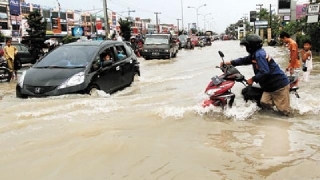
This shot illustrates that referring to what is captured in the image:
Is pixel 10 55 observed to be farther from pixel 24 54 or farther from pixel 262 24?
pixel 262 24

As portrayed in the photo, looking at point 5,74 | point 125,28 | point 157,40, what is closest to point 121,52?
point 5,74

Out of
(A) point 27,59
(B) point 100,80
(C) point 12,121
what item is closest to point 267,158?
(C) point 12,121

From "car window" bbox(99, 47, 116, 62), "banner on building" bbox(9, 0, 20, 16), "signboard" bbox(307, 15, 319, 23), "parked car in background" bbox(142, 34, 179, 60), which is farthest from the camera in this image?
"banner on building" bbox(9, 0, 20, 16)

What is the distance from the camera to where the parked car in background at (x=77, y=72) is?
728cm

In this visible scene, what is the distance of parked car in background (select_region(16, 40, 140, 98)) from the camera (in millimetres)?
7281

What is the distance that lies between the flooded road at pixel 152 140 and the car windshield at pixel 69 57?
A: 3.15 ft

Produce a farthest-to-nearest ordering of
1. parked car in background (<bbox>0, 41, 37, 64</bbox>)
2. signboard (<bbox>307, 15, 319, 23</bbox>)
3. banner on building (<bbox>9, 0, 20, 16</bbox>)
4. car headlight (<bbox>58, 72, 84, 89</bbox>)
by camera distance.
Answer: banner on building (<bbox>9, 0, 20, 16</bbox>) → parked car in background (<bbox>0, 41, 37, 64</bbox>) → signboard (<bbox>307, 15, 319, 23</bbox>) → car headlight (<bbox>58, 72, 84, 89</bbox>)

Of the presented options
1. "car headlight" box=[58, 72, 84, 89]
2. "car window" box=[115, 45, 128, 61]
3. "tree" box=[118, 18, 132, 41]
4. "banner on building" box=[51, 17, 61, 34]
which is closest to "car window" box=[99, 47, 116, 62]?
"car window" box=[115, 45, 128, 61]

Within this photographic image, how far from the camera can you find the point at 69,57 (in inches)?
325

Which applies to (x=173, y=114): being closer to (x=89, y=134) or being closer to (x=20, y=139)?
(x=89, y=134)

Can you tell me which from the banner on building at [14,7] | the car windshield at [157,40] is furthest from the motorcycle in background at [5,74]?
the banner on building at [14,7]

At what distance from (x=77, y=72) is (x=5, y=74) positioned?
6154 mm

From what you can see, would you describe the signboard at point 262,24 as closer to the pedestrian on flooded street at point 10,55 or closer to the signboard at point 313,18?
the signboard at point 313,18

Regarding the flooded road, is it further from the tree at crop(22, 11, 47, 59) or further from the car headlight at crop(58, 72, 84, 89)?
the tree at crop(22, 11, 47, 59)
